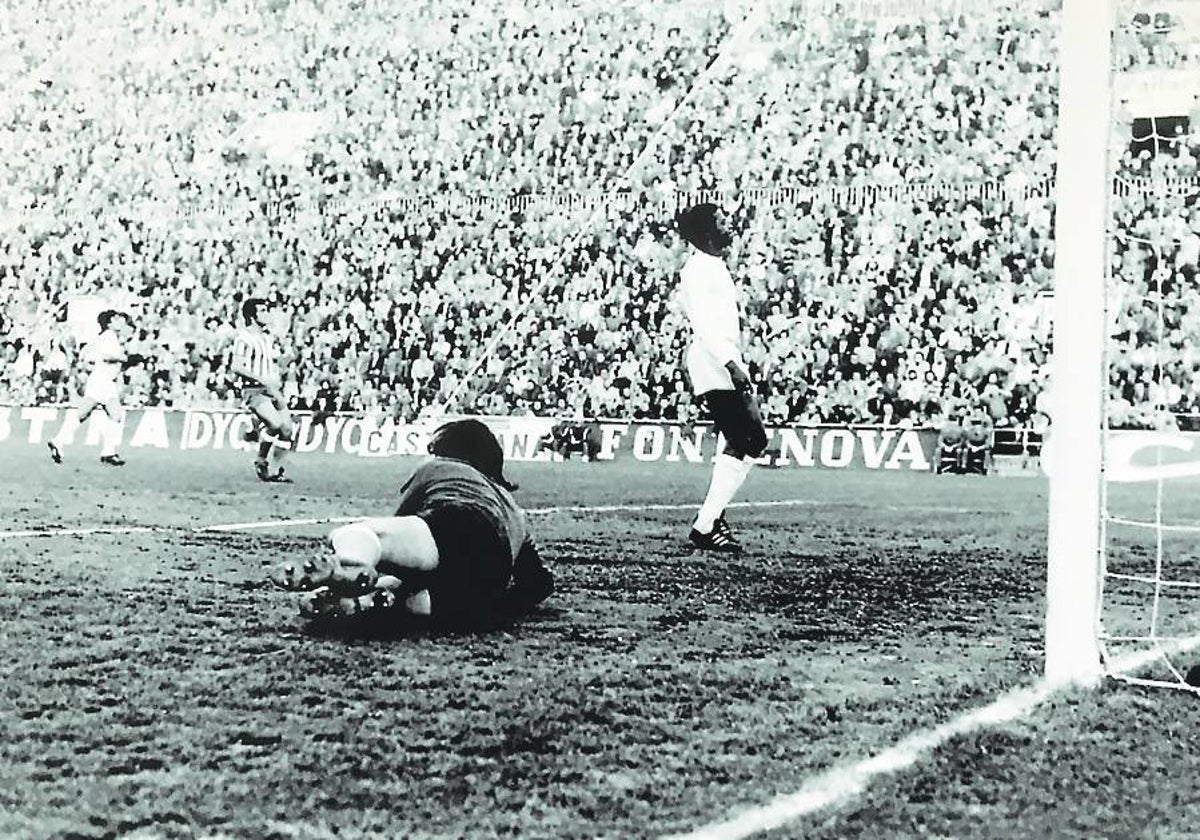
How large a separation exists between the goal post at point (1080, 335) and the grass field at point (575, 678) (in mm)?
113

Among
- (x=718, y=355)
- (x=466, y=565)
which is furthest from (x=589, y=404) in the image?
(x=466, y=565)

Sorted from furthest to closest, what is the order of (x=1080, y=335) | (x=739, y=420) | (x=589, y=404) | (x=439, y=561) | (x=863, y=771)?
(x=589, y=404) → (x=739, y=420) → (x=439, y=561) → (x=1080, y=335) → (x=863, y=771)

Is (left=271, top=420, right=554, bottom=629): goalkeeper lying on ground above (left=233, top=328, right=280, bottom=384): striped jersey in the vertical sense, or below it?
below

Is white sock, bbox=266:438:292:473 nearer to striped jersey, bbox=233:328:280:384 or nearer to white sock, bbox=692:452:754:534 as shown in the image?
striped jersey, bbox=233:328:280:384

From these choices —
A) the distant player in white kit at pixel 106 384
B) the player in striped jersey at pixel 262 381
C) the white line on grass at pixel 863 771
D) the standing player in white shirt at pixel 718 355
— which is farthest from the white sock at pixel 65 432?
the white line on grass at pixel 863 771

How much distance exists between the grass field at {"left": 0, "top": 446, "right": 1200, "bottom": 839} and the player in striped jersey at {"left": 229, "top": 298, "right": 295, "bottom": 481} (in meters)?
0.07

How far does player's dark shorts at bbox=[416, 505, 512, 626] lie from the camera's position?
2039 mm

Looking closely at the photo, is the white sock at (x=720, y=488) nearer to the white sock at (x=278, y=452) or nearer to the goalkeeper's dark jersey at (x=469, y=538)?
the goalkeeper's dark jersey at (x=469, y=538)

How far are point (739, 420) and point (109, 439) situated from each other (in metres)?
1.27

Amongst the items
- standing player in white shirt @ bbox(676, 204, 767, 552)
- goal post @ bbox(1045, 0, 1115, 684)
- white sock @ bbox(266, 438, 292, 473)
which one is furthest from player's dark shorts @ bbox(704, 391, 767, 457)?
white sock @ bbox(266, 438, 292, 473)

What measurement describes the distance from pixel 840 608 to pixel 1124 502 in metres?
0.53

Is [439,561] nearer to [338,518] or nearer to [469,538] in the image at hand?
[469,538]

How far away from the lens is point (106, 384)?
2.59 metres

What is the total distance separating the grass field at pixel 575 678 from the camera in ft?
4.97
